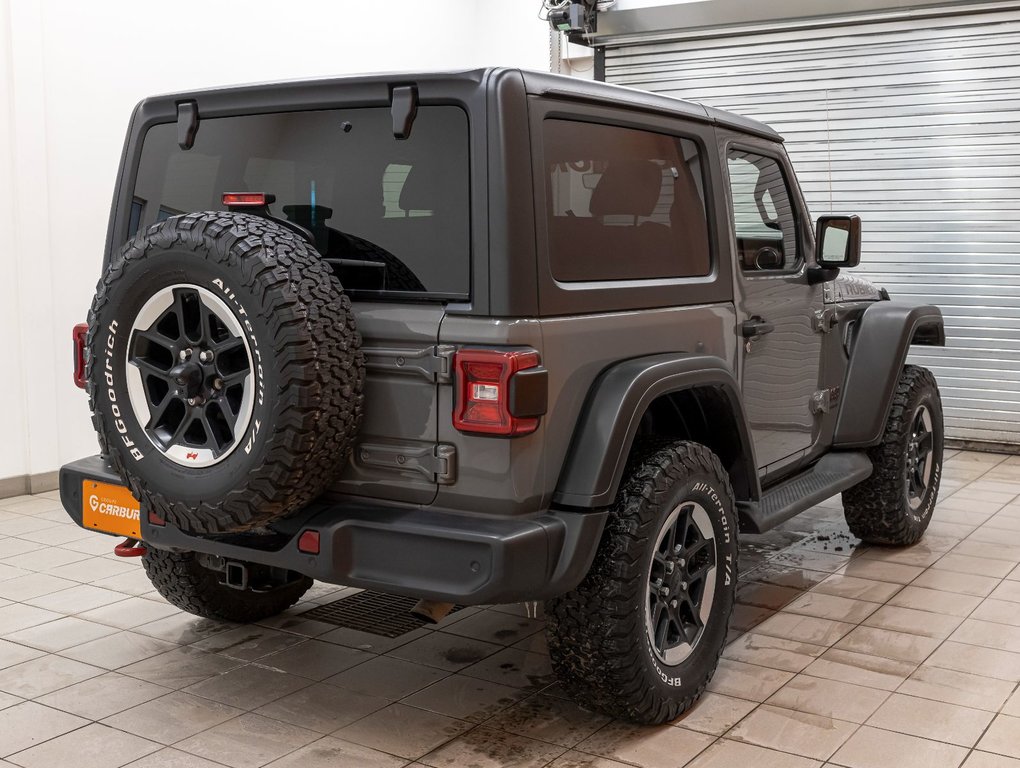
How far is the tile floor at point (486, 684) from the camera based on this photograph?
3127mm

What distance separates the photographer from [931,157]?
840 centimetres

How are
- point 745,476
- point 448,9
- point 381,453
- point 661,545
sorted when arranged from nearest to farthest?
1. point 381,453
2. point 661,545
3. point 745,476
4. point 448,9

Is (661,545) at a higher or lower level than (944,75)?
lower

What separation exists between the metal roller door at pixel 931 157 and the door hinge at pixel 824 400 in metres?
3.96

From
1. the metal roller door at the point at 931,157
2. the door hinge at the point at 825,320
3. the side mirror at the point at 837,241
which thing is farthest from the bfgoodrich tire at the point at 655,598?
the metal roller door at the point at 931,157

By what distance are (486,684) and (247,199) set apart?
172 centimetres

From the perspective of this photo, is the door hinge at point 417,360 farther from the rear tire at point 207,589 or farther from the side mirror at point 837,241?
the side mirror at point 837,241

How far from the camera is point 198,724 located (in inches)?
130

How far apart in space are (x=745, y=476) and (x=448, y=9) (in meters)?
7.59

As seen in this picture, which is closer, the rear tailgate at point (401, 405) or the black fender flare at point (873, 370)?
the rear tailgate at point (401, 405)

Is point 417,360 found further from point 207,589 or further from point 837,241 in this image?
point 837,241

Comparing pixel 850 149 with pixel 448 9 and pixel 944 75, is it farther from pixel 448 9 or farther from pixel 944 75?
pixel 448 9

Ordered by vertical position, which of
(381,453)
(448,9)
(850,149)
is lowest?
(381,453)

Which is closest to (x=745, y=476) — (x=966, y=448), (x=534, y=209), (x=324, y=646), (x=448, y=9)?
(x=534, y=209)
